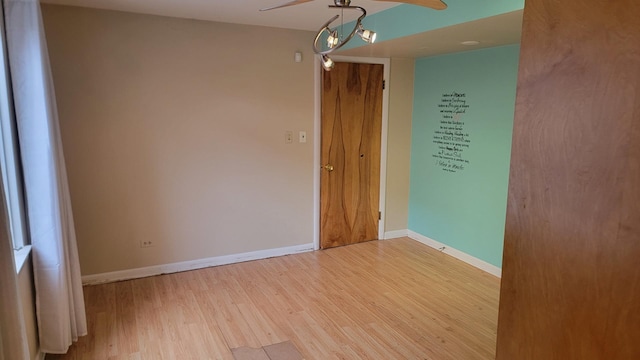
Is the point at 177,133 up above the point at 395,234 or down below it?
above

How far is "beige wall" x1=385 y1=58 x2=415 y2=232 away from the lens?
15.5 ft

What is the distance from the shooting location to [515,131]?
0.93 m

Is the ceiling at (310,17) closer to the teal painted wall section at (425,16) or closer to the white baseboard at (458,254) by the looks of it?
the teal painted wall section at (425,16)

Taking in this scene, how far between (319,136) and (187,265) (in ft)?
6.12

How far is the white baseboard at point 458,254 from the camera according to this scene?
13.0 ft

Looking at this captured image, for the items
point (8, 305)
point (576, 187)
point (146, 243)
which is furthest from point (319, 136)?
point (576, 187)

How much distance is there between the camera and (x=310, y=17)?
352 centimetres

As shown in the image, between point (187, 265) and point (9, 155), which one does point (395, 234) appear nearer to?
point (187, 265)

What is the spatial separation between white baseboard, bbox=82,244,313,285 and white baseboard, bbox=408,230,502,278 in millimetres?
1308

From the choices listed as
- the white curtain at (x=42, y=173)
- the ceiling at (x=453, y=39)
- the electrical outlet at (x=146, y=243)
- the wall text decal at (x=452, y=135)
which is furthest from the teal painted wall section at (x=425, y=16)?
the electrical outlet at (x=146, y=243)

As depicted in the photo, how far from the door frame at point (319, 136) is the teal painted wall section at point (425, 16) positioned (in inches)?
24.6

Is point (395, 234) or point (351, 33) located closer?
point (351, 33)

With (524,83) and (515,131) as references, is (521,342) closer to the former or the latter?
(515,131)

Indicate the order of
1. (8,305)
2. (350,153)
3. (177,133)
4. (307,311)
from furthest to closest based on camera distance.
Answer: (350,153)
(177,133)
(307,311)
(8,305)
